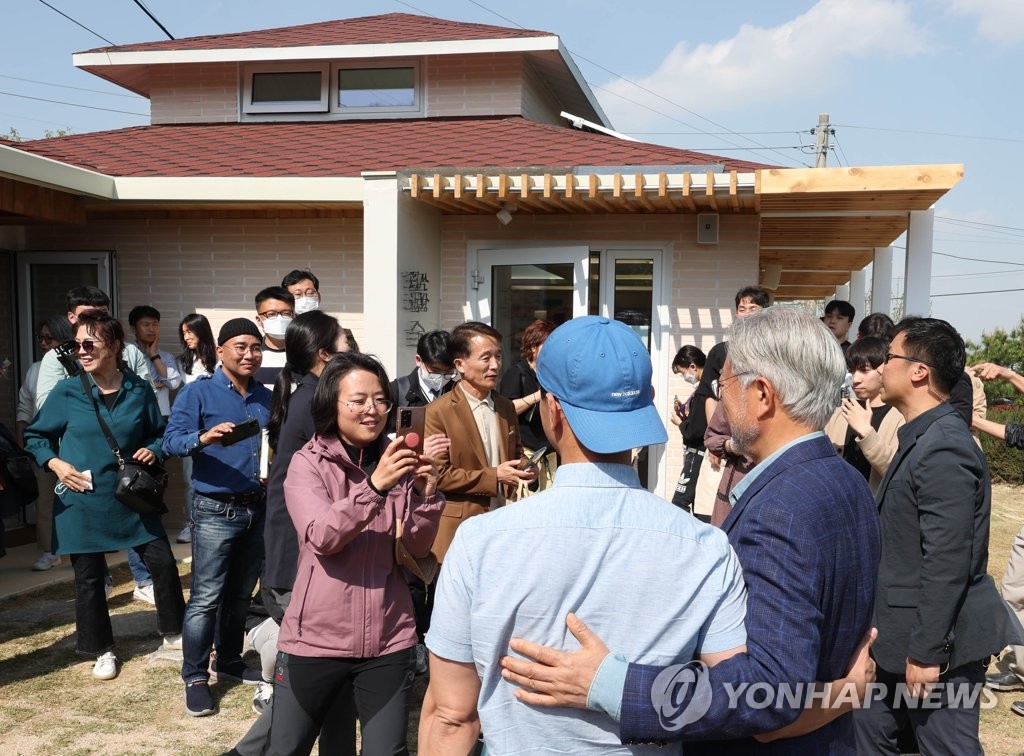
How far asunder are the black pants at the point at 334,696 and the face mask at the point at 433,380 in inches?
102

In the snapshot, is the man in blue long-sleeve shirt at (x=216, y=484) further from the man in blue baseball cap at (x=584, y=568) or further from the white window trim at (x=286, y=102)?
the white window trim at (x=286, y=102)

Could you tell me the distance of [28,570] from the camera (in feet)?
23.7

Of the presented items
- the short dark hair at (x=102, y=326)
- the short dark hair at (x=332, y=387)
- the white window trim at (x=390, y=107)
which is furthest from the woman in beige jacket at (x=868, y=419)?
the white window trim at (x=390, y=107)

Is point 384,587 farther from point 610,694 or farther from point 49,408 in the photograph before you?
point 49,408

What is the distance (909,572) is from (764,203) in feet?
16.2

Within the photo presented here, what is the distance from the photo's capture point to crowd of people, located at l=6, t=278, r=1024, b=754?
1.58 meters

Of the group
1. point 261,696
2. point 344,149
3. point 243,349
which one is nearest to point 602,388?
point 243,349

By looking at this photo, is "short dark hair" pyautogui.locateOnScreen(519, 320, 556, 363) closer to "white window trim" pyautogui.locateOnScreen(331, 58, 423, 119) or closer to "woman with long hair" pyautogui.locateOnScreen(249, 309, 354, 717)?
"woman with long hair" pyautogui.locateOnScreen(249, 309, 354, 717)

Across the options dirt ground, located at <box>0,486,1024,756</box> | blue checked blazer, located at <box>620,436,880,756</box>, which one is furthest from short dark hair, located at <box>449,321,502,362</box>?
blue checked blazer, located at <box>620,436,880,756</box>

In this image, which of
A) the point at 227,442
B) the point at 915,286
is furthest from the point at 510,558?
the point at 915,286

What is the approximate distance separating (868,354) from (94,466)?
13.9 ft

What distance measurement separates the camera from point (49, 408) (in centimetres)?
490

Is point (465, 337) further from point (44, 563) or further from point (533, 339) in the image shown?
point (44, 563)

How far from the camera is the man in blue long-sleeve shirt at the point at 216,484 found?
4609mm
